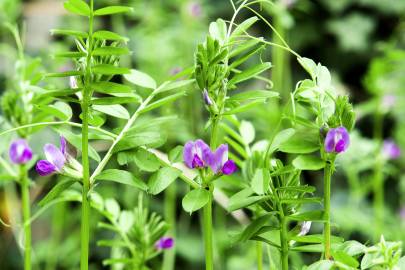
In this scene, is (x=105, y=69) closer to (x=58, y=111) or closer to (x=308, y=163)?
(x=58, y=111)

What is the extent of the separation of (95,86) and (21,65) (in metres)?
0.32

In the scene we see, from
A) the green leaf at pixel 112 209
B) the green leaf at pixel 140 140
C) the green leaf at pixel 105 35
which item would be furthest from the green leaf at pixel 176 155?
the green leaf at pixel 112 209

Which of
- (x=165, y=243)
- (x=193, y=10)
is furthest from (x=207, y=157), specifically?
(x=193, y=10)

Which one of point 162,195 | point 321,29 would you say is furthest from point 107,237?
point 321,29

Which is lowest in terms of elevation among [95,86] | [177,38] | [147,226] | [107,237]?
[107,237]

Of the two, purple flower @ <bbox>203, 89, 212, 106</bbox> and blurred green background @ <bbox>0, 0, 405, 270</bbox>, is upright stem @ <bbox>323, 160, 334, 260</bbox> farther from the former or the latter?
blurred green background @ <bbox>0, 0, 405, 270</bbox>

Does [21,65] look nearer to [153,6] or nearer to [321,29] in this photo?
[153,6]

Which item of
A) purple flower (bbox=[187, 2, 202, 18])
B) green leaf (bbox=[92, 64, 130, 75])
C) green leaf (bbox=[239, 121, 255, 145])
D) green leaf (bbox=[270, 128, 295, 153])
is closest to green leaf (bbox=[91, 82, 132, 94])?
green leaf (bbox=[92, 64, 130, 75])

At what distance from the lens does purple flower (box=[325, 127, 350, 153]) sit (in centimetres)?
58

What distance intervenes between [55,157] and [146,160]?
8cm

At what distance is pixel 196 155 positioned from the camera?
0.63 meters

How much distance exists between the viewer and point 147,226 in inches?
32.6

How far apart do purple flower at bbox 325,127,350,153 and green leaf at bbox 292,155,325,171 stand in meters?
0.02

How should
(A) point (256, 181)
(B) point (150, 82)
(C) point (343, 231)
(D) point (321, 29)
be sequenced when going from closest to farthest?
(A) point (256, 181) < (B) point (150, 82) < (C) point (343, 231) < (D) point (321, 29)
